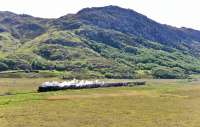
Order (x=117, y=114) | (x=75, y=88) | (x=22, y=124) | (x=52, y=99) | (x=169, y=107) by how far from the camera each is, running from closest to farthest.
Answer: (x=22, y=124), (x=117, y=114), (x=169, y=107), (x=52, y=99), (x=75, y=88)

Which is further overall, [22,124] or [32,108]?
[32,108]

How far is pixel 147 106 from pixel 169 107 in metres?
5.20

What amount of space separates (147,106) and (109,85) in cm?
6504

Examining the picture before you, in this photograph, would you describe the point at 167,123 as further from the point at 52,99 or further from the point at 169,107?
the point at 52,99

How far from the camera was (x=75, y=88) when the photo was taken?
158 m

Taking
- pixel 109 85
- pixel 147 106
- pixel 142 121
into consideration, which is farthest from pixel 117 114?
pixel 109 85

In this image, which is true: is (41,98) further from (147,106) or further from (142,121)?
(142,121)

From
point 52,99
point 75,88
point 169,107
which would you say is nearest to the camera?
point 169,107

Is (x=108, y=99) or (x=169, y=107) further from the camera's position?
(x=108, y=99)

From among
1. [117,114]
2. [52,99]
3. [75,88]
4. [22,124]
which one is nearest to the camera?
[22,124]

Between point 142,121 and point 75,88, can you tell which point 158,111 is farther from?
point 75,88

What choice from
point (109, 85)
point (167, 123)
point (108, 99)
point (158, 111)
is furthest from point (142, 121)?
point (109, 85)

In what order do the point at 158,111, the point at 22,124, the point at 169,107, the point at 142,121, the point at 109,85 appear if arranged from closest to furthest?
the point at 22,124 < the point at 142,121 < the point at 158,111 < the point at 169,107 < the point at 109,85

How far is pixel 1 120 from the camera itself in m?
81.4
